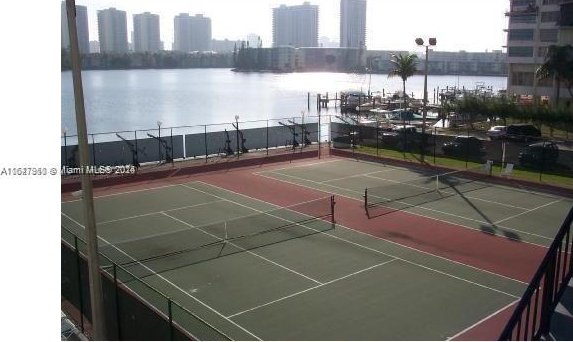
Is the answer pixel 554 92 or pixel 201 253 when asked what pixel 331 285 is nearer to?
pixel 201 253

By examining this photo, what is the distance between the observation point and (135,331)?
40.2 ft

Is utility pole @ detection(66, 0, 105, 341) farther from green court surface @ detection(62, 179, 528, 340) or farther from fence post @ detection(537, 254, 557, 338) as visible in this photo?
fence post @ detection(537, 254, 557, 338)

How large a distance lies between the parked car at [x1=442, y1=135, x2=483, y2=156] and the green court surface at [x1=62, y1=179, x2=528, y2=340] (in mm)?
9732

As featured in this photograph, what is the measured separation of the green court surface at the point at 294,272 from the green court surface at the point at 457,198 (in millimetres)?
216

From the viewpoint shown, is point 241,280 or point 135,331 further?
point 241,280

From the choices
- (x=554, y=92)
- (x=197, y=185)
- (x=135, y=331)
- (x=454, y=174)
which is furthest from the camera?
(x=554, y=92)

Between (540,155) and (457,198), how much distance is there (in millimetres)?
9085

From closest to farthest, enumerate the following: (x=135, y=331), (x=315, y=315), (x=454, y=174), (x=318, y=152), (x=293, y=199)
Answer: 1. (x=135, y=331)
2. (x=315, y=315)
3. (x=293, y=199)
4. (x=454, y=174)
5. (x=318, y=152)

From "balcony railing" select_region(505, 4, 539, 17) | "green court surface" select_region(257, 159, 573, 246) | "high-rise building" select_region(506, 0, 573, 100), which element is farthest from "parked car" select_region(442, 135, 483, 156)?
"balcony railing" select_region(505, 4, 539, 17)

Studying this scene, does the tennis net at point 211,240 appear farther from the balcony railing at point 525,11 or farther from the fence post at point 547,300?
the balcony railing at point 525,11

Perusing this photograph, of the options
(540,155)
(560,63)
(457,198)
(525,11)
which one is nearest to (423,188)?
(457,198)

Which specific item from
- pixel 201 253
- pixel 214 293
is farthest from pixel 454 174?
pixel 214 293

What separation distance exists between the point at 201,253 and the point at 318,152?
2424cm

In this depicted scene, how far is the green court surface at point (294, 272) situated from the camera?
48.2 ft
